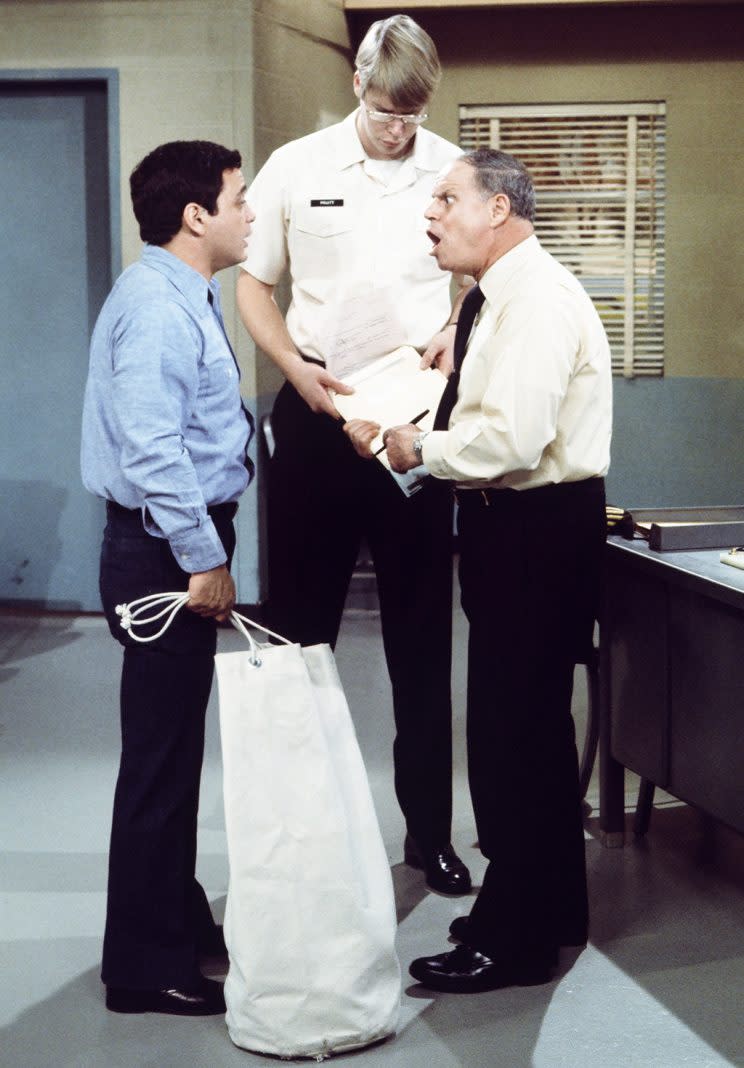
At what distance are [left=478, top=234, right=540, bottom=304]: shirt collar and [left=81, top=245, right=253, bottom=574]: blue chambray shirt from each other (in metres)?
0.49

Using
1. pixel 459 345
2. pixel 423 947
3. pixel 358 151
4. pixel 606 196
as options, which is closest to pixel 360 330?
pixel 459 345

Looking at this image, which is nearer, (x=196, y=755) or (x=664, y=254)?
(x=196, y=755)

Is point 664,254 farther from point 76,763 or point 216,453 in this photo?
point 216,453

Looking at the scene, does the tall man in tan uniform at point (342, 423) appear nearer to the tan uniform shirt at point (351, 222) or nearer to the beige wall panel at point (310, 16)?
the tan uniform shirt at point (351, 222)

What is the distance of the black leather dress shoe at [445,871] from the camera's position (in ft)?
9.99

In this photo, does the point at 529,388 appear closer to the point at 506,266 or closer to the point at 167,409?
the point at 506,266

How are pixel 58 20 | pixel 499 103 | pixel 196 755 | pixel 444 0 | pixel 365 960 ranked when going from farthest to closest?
pixel 499 103 → pixel 444 0 → pixel 58 20 → pixel 196 755 → pixel 365 960

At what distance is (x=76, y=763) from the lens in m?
3.99

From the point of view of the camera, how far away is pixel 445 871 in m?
3.06

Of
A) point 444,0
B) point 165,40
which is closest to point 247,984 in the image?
point 165,40

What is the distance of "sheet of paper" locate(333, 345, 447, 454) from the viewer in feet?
9.09

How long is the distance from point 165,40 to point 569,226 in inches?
112

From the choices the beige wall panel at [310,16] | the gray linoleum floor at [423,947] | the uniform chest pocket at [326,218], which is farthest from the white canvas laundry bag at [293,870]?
the beige wall panel at [310,16]

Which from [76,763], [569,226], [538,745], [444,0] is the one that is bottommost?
[76,763]
